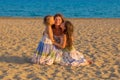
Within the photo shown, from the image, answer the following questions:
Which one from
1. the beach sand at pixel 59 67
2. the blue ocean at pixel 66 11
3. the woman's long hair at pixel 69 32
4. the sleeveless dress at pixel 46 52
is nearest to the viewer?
the beach sand at pixel 59 67

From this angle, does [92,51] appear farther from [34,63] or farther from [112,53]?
[34,63]

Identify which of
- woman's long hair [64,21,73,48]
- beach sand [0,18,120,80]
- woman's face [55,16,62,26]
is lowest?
beach sand [0,18,120,80]

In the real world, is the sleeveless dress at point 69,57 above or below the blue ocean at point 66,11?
below

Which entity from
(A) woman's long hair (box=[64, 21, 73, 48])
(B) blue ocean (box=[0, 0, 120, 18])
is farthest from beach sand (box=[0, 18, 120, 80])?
(B) blue ocean (box=[0, 0, 120, 18])

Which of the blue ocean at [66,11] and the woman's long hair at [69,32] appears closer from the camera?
the woman's long hair at [69,32]

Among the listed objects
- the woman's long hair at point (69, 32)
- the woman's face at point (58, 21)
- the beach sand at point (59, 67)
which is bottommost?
the beach sand at point (59, 67)

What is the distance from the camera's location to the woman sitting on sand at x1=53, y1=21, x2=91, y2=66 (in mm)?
8344

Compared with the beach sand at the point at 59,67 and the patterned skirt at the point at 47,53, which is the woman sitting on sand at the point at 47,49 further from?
the beach sand at the point at 59,67

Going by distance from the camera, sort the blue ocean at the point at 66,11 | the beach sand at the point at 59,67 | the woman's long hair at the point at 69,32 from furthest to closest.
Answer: the blue ocean at the point at 66,11 → the woman's long hair at the point at 69,32 → the beach sand at the point at 59,67

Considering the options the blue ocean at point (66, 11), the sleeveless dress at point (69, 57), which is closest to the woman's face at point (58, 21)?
the sleeveless dress at point (69, 57)

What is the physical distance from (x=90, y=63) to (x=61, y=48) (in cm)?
78

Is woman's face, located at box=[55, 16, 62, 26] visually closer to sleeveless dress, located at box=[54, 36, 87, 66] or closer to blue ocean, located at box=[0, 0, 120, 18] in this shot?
sleeveless dress, located at box=[54, 36, 87, 66]

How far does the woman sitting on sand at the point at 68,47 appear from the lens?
8344mm

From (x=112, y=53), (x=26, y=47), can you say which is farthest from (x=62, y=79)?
(x=26, y=47)
